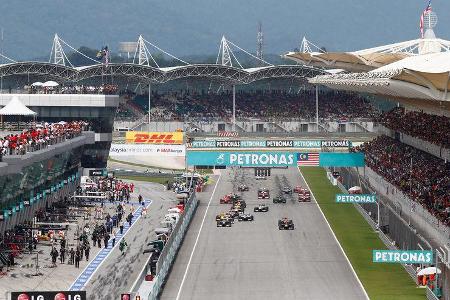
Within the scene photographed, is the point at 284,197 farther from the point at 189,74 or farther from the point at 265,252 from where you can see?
the point at 189,74

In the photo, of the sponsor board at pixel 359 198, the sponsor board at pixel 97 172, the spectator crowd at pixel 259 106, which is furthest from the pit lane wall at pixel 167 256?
the spectator crowd at pixel 259 106

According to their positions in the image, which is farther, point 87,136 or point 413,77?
point 87,136

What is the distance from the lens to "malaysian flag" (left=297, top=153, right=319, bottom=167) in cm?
8406

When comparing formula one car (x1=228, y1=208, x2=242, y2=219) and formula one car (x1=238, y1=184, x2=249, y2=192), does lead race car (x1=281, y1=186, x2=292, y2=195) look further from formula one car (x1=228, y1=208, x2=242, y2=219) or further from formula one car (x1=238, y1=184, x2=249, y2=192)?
formula one car (x1=228, y1=208, x2=242, y2=219)

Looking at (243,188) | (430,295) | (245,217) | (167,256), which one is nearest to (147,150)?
(243,188)

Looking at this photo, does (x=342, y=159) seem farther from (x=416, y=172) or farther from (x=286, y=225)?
(x=416, y=172)

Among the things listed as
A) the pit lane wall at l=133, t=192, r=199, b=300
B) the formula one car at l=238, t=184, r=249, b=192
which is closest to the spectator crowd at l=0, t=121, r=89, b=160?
the pit lane wall at l=133, t=192, r=199, b=300

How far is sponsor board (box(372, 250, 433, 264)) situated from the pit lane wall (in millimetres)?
9727

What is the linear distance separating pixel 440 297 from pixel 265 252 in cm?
1805

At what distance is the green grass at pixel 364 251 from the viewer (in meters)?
48.0

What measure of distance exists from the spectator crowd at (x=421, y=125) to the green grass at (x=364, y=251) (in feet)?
24.5

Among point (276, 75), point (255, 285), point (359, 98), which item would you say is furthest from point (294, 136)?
point (255, 285)

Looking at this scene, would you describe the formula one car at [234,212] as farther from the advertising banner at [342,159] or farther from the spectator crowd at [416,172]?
the spectator crowd at [416,172]

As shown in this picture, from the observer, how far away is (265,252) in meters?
60.6
